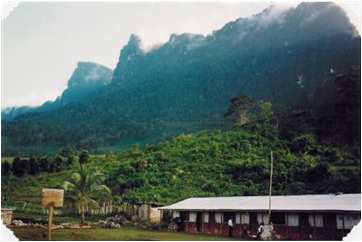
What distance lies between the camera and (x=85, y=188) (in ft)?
68.8

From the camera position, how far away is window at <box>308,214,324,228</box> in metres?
16.8

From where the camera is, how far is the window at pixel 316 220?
16805 mm

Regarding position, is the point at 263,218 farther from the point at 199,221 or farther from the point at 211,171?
the point at 211,171

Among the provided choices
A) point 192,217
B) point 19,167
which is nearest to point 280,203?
point 192,217

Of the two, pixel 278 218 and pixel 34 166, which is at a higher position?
pixel 34 166

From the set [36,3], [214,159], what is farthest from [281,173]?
[36,3]

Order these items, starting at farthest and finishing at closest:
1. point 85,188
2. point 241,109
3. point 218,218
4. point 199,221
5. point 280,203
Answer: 1. point 241,109
2. point 85,188
3. point 199,221
4. point 218,218
5. point 280,203

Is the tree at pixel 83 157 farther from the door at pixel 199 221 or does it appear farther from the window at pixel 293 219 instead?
the window at pixel 293 219

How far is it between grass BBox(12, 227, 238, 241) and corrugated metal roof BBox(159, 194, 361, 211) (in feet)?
4.02

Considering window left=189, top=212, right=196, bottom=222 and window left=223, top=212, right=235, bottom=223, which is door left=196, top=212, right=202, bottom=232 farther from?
window left=223, top=212, right=235, bottom=223

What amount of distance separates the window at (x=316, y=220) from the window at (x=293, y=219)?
0.43 m

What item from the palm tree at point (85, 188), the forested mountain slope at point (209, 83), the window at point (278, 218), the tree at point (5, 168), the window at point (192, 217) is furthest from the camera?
the forested mountain slope at point (209, 83)

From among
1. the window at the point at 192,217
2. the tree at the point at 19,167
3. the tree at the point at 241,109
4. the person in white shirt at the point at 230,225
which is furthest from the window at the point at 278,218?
the tree at the point at 19,167

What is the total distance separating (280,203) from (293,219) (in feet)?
3.14
